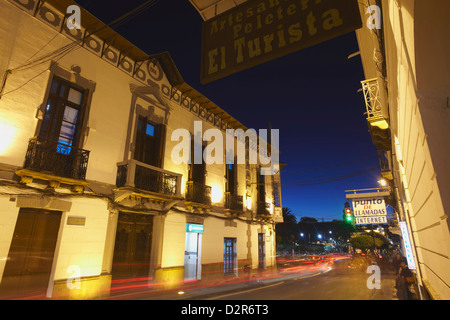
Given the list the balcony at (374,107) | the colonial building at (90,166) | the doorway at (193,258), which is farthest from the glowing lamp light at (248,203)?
the balcony at (374,107)

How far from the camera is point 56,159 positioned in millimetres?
9391

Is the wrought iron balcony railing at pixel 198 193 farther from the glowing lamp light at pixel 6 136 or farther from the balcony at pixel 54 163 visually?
the glowing lamp light at pixel 6 136

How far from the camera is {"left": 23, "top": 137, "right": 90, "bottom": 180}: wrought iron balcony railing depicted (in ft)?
29.1

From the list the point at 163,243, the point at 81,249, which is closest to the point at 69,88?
the point at 81,249

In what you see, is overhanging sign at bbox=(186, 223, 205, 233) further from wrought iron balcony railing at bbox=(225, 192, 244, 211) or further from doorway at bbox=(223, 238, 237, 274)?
wrought iron balcony railing at bbox=(225, 192, 244, 211)

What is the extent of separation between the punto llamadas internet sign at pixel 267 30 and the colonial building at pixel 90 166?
7697 millimetres

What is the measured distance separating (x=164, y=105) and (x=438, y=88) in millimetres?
14020

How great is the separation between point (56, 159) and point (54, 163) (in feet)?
0.57

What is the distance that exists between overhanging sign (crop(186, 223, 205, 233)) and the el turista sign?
33.4 feet

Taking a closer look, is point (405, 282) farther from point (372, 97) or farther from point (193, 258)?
point (193, 258)

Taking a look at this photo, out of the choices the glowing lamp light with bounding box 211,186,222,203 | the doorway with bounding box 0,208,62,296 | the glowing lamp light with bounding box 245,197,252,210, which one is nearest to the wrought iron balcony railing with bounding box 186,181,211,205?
the glowing lamp light with bounding box 211,186,222,203

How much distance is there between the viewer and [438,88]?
2.47 meters

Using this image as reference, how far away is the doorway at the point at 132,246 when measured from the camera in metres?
11.5

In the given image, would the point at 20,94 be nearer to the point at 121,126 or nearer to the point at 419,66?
the point at 121,126
